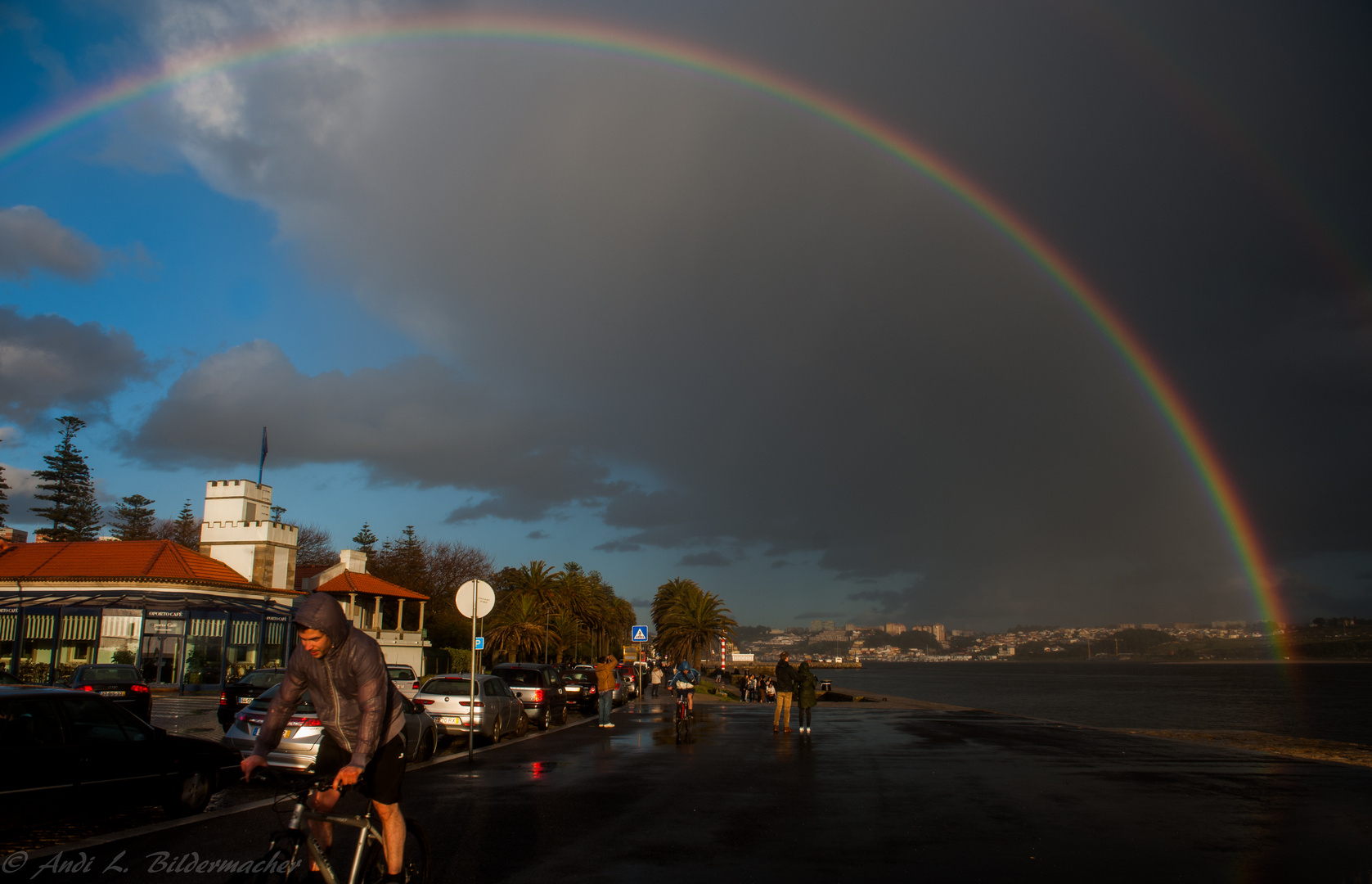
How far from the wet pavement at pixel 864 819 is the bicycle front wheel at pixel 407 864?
1.31 meters

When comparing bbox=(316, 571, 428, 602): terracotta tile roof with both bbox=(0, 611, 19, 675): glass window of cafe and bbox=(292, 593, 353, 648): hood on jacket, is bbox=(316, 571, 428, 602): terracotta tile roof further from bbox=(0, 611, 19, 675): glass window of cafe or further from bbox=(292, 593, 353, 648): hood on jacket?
bbox=(292, 593, 353, 648): hood on jacket

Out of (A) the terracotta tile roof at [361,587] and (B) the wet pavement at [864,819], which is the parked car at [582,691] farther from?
(A) the terracotta tile roof at [361,587]

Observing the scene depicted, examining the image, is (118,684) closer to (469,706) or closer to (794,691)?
(469,706)

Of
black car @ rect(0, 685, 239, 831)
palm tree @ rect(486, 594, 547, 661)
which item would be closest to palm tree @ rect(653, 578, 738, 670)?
palm tree @ rect(486, 594, 547, 661)

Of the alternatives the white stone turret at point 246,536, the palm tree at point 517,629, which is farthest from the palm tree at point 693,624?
the white stone turret at point 246,536

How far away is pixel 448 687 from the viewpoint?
17812mm

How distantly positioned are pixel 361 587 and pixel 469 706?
35524 mm

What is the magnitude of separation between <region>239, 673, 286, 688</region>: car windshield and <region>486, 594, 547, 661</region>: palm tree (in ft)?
137

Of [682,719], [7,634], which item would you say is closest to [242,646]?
[7,634]

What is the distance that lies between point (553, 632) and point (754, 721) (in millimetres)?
40290

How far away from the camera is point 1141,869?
7051 mm

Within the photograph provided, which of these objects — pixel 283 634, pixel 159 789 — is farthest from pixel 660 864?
pixel 283 634

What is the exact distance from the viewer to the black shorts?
4977 millimetres

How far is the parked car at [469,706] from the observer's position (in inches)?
664
